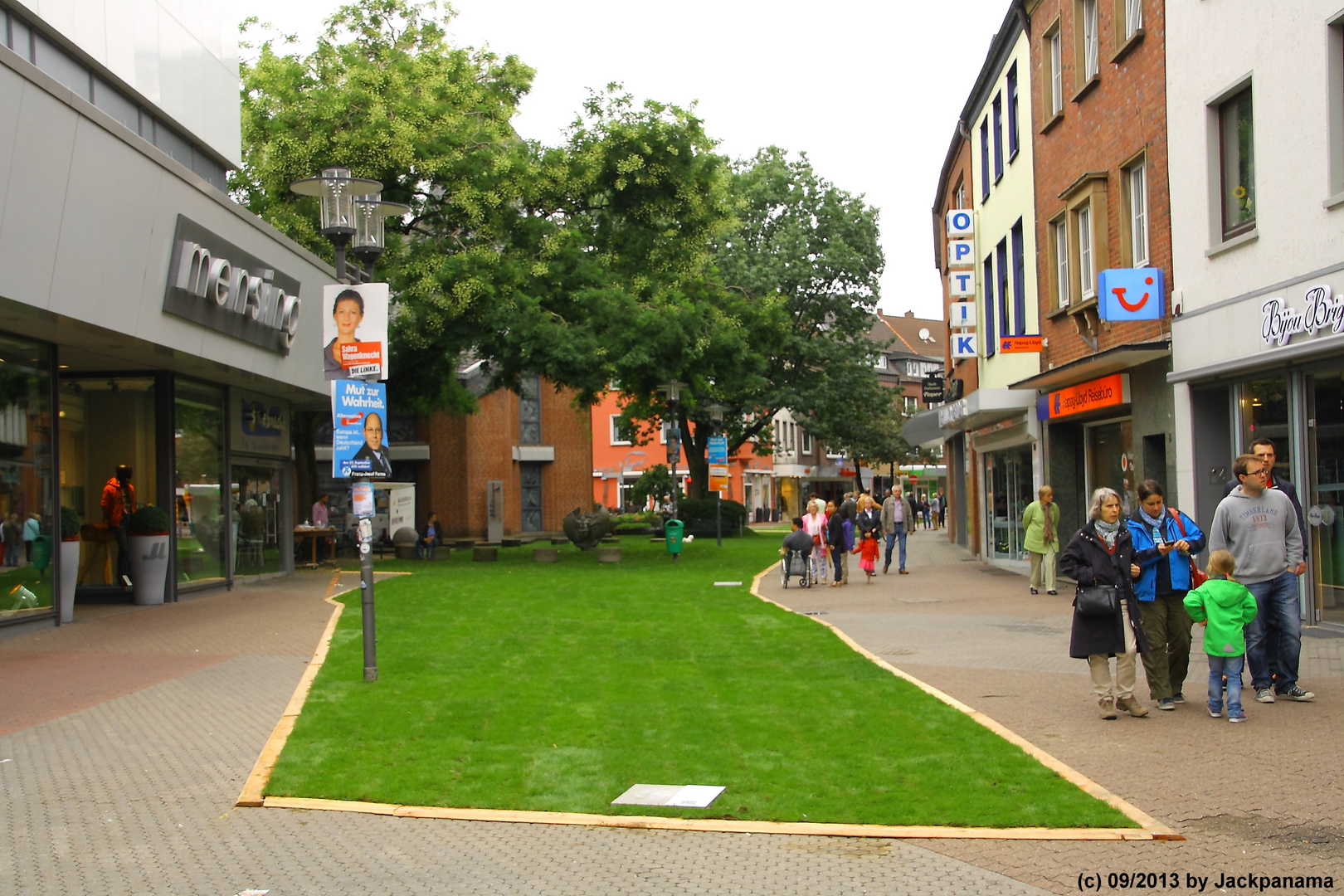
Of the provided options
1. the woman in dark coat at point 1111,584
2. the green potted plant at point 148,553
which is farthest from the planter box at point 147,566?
the woman in dark coat at point 1111,584

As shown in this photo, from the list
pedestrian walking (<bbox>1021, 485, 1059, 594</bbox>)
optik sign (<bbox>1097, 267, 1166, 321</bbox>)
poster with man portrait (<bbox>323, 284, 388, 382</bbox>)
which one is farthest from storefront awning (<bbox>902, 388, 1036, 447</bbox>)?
poster with man portrait (<bbox>323, 284, 388, 382</bbox>)

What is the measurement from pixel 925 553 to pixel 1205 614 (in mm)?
25230

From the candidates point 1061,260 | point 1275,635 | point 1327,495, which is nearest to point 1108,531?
point 1275,635

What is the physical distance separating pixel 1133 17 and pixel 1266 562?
10.7 m

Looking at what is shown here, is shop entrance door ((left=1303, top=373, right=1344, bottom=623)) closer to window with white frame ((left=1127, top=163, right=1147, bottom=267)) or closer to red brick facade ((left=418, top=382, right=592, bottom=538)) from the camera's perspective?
window with white frame ((left=1127, top=163, right=1147, bottom=267))

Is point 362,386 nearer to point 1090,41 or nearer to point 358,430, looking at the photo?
point 358,430

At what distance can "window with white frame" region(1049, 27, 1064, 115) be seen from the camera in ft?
66.5

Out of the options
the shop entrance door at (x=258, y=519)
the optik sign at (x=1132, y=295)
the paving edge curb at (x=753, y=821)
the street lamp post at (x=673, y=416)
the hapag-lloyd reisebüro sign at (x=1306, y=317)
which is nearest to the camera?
the paving edge curb at (x=753, y=821)

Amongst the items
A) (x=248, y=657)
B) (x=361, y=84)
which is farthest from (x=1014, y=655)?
(x=361, y=84)

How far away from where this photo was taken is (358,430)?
1034cm

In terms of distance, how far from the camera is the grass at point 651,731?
6582 millimetres

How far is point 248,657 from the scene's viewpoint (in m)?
11.9

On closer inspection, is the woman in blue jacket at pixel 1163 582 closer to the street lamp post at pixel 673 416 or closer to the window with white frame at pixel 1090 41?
the window with white frame at pixel 1090 41

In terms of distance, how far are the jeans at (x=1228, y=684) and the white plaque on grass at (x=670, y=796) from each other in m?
3.78
